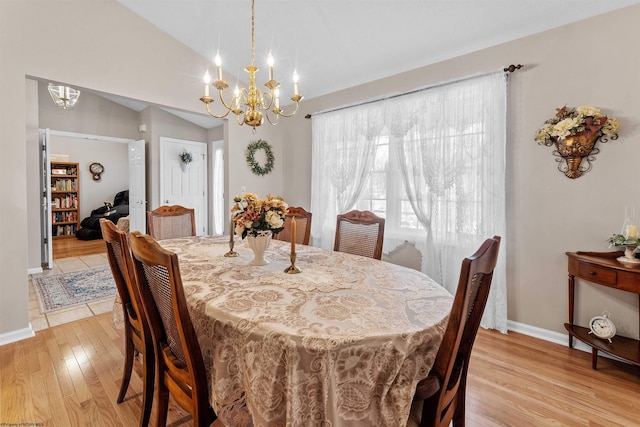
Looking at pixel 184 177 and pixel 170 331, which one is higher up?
pixel 184 177

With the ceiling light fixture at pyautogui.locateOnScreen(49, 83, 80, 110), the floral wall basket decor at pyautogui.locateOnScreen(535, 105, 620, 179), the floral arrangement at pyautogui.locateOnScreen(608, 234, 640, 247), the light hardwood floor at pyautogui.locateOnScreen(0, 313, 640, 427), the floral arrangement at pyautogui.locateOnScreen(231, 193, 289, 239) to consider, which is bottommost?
the light hardwood floor at pyautogui.locateOnScreen(0, 313, 640, 427)

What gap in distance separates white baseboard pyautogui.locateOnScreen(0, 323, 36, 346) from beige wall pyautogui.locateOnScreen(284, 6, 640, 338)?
403cm

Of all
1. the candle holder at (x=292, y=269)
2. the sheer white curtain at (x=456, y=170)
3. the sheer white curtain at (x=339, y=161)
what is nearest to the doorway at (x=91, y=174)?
the sheer white curtain at (x=339, y=161)

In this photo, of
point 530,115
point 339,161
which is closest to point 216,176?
point 339,161

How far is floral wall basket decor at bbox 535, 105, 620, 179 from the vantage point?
7.02ft

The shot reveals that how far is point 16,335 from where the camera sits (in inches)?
96.6

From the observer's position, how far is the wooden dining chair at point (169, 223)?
Answer: 2.83 meters

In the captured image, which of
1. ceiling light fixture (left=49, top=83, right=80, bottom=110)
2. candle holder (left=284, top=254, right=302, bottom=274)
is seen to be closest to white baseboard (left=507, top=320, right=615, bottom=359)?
candle holder (left=284, top=254, right=302, bottom=274)

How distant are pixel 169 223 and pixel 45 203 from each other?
3.11 m

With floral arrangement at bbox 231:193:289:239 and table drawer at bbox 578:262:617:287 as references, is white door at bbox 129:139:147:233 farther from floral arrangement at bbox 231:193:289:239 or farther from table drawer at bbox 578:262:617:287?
table drawer at bbox 578:262:617:287

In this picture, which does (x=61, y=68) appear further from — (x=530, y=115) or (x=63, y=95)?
(x=530, y=115)

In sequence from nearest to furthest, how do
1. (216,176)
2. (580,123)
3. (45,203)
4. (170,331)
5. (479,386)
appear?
(170,331)
(479,386)
(580,123)
(45,203)
(216,176)

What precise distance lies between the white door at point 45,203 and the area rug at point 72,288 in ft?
2.01

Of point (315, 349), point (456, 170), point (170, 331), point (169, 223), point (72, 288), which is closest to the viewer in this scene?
point (315, 349)
